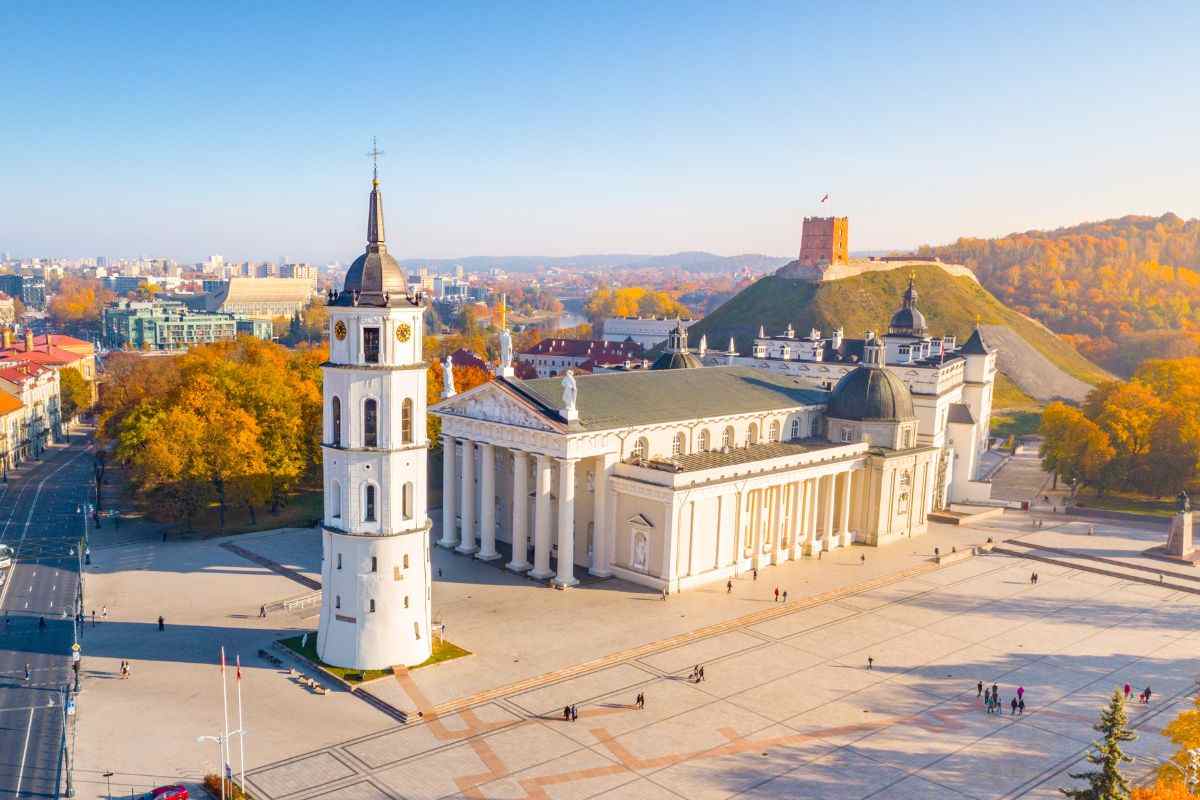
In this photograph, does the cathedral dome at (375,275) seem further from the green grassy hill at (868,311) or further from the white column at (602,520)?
the green grassy hill at (868,311)

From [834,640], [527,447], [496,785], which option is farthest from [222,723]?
[834,640]

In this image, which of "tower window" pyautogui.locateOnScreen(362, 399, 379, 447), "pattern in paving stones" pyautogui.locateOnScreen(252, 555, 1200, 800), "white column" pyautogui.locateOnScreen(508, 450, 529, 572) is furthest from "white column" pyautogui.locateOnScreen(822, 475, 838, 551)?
"tower window" pyautogui.locateOnScreen(362, 399, 379, 447)

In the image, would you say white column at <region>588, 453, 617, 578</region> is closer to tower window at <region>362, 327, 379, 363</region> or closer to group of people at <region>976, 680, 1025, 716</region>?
tower window at <region>362, 327, 379, 363</region>

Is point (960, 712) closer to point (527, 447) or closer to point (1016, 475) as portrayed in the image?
point (527, 447)

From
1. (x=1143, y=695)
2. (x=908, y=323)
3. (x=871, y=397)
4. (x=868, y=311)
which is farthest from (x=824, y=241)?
(x=1143, y=695)

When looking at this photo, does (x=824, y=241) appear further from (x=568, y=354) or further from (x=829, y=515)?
(x=829, y=515)

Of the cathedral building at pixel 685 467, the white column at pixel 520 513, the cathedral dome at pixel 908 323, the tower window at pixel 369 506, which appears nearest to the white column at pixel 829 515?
the cathedral building at pixel 685 467
